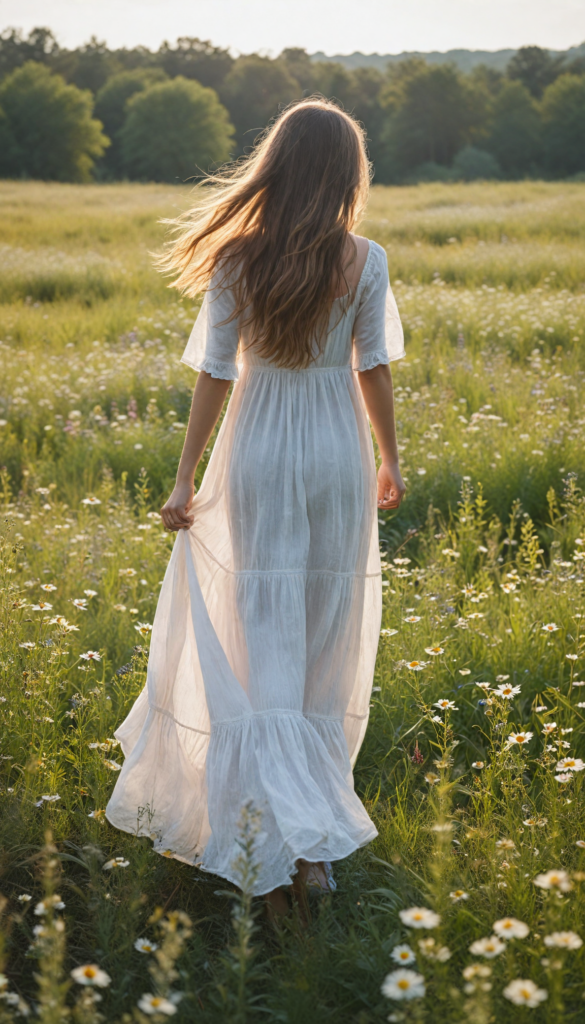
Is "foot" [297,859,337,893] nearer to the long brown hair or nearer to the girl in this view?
the girl

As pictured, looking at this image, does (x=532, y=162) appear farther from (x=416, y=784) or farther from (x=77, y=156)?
(x=416, y=784)

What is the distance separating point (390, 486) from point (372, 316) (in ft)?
1.95

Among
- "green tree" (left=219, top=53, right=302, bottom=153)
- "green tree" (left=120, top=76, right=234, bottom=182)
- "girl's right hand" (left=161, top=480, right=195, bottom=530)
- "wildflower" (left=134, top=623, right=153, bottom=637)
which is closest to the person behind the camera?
"girl's right hand" (left=161, top=480, right=195, bottom=530)

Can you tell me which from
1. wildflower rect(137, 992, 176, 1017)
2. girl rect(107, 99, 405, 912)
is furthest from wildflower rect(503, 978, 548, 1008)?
girl rect(107, 99, 405, 912)

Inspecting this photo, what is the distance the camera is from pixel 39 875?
2.41 metres

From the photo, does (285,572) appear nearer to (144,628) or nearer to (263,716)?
(263,716)

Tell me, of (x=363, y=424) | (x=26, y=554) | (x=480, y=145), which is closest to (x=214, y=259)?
(x=363, y=424)

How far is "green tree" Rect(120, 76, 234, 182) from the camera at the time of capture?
49844 millimetres

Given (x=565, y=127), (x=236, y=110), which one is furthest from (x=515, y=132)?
(x=236, y=110)

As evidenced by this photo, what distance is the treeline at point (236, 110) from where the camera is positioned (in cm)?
4650

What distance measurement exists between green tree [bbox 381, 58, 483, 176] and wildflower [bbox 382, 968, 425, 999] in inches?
2521

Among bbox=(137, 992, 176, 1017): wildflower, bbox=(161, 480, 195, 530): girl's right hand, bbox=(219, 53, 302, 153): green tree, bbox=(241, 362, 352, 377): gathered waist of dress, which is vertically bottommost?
bbox=(137, 992, 176, 1017): wildflower

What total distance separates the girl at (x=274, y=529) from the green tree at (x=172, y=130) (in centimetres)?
5121

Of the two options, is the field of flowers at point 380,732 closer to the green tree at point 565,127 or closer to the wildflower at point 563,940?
the wildflower at point 563,940
